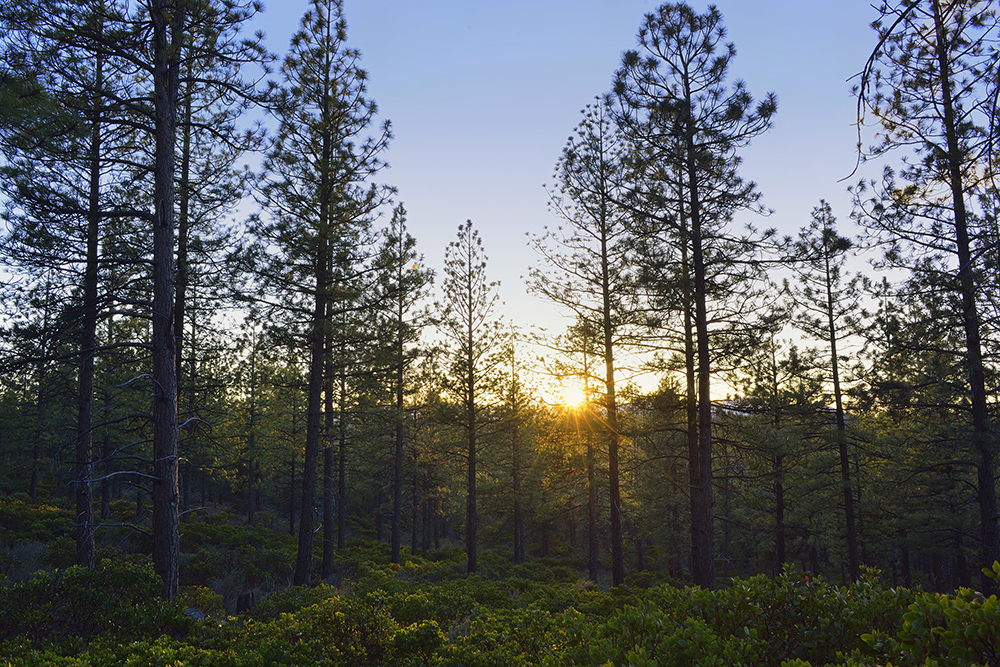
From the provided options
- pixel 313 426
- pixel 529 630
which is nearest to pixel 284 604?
pixel 313 426

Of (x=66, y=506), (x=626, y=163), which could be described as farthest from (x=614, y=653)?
(x=66, y=506)

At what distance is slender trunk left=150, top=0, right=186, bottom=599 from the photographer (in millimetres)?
7117

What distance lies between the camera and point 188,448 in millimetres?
17312

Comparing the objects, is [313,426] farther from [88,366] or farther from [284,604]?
[88,366]

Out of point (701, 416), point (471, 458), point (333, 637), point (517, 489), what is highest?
point (701, 416)

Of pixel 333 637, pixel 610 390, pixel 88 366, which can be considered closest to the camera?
pixel 333 637

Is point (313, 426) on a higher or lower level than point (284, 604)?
higher

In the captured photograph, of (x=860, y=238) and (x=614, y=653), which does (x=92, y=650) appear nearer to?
(x=614, y=653)

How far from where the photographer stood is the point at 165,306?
24.6ft

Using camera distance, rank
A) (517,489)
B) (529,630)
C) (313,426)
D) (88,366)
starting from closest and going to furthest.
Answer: (529,630), (88,366), (313,426), (517,489)

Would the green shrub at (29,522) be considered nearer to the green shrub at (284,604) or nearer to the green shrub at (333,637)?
the green shrub at (284,604)

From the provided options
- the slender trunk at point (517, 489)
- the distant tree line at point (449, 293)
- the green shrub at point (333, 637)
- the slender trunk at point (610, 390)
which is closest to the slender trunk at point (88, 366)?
the distant tree line at point (449, 293)

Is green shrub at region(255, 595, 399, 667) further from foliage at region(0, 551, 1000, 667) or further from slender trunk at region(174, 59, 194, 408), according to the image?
slender trunk at region(174, 59, 194, 408)

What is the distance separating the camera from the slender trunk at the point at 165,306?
7117mm
